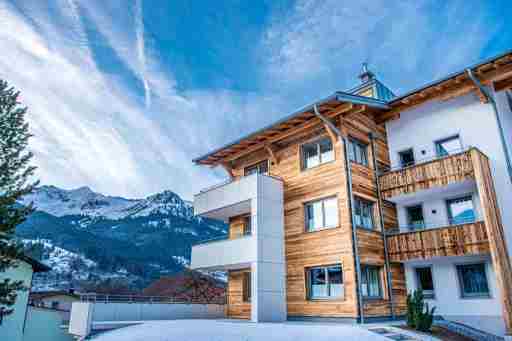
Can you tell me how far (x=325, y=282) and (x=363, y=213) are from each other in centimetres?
293

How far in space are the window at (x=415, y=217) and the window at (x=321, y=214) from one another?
3.42 metres

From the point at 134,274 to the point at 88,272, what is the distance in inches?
329

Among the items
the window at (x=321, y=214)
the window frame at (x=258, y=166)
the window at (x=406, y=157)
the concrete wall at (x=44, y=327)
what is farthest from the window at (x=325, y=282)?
the concrete wall at (x=44, y=327)

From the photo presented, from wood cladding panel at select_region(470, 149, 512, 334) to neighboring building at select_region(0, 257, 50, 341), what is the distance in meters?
20.8

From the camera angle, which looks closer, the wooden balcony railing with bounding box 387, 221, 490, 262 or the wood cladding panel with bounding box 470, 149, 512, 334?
the wood cladding panel with bounding box 470, 149, 512, 334

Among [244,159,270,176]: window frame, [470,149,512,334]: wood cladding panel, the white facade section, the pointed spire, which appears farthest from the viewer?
the pointed spire

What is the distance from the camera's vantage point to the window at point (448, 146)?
13274 millimetres

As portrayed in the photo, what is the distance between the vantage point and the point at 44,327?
22.6 meters

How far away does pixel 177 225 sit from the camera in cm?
10238

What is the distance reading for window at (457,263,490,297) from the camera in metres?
11.8

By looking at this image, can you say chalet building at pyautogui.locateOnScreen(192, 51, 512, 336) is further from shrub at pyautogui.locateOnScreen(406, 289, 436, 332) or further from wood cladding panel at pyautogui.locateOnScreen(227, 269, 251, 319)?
shrub at pyautogui.locateOnScreen(406, 289, 436, 332)

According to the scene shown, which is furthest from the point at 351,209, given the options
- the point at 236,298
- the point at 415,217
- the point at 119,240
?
the point at 119,240

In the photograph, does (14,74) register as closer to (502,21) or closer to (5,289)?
(5,289)

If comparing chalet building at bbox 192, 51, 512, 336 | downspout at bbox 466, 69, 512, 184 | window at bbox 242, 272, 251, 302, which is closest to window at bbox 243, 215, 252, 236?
chalet building at bbox 192, 51, 512, 336
